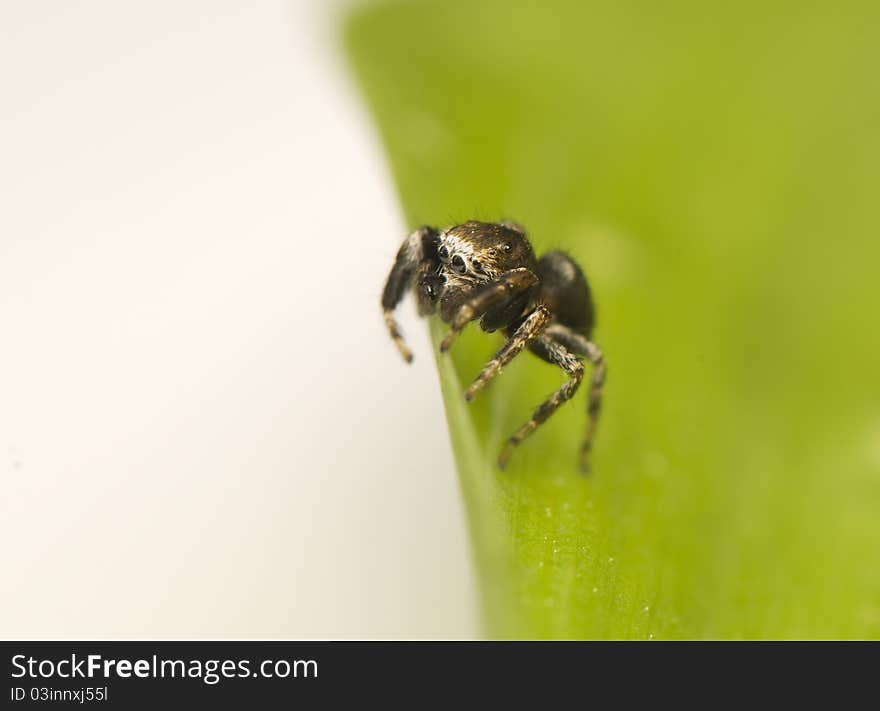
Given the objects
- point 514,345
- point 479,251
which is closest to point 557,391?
point 514,345

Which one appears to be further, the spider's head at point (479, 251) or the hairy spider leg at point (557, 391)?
the spider's head at point (479, 251)

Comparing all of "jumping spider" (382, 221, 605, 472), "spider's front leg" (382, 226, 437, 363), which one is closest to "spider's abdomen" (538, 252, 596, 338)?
"jumping spider" (382, 221, 605, 472)

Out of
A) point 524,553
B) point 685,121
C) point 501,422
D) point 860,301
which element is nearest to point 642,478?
point 501,422

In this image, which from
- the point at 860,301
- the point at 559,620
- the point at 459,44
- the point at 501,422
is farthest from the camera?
the point at 459,44

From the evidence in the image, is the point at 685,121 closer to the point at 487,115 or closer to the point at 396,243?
the point at 487,115

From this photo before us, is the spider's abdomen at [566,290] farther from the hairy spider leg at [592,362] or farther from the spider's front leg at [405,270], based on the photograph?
the spider's front leg at [405,270]

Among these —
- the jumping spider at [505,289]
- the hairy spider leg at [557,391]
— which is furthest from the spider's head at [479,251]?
the hairy spider leg at [557,391]
